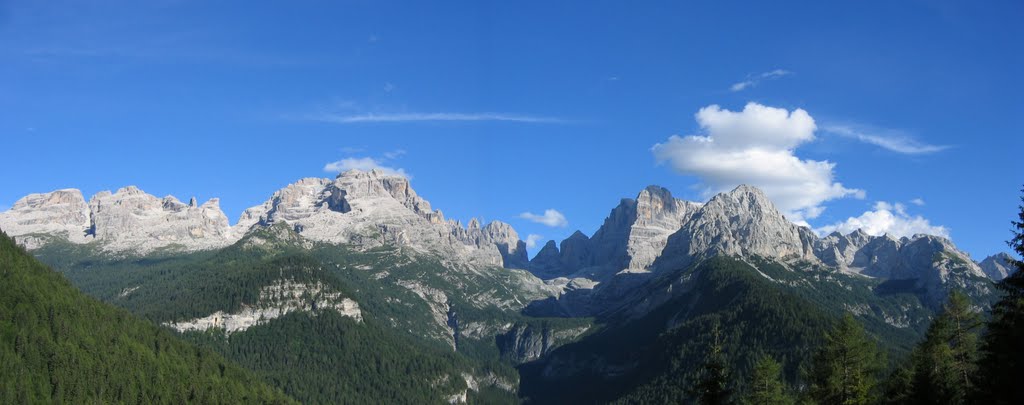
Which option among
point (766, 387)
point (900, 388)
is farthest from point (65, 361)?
point (900, 388)

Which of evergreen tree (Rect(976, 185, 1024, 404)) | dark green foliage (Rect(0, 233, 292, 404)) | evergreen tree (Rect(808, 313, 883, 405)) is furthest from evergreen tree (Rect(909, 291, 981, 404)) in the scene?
dark green foliage (Rect(0, 233, 292, 404))

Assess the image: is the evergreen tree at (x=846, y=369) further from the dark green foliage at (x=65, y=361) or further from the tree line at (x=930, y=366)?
the dark green foliage at (x=65, y=361)

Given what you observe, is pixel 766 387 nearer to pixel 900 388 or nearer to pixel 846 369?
pixel 846 369

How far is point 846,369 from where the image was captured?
7431cm

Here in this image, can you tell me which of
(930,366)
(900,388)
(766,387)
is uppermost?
(930,366)

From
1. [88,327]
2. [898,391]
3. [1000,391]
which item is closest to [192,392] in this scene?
[88,327]

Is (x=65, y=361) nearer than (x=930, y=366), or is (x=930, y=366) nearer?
(x=930, y=366)

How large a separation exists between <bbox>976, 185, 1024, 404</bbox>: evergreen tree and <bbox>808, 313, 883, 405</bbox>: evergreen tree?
21.8 meters

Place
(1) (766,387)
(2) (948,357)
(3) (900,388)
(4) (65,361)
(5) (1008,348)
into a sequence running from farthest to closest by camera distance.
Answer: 1. (4) (65,361)
2. (1) (766,387)
3. (3) (900,388)
4. (2) (948,357)
5. (5) (1008,348)

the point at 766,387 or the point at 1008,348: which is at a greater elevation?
the point at 1008,348

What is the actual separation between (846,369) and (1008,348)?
2756 centimetres

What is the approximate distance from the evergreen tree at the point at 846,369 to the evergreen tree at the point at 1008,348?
71.4ft

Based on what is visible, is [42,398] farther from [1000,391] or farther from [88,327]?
[1000,391]

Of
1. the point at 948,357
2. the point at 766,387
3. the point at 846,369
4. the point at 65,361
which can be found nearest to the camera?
the point at 948,357
